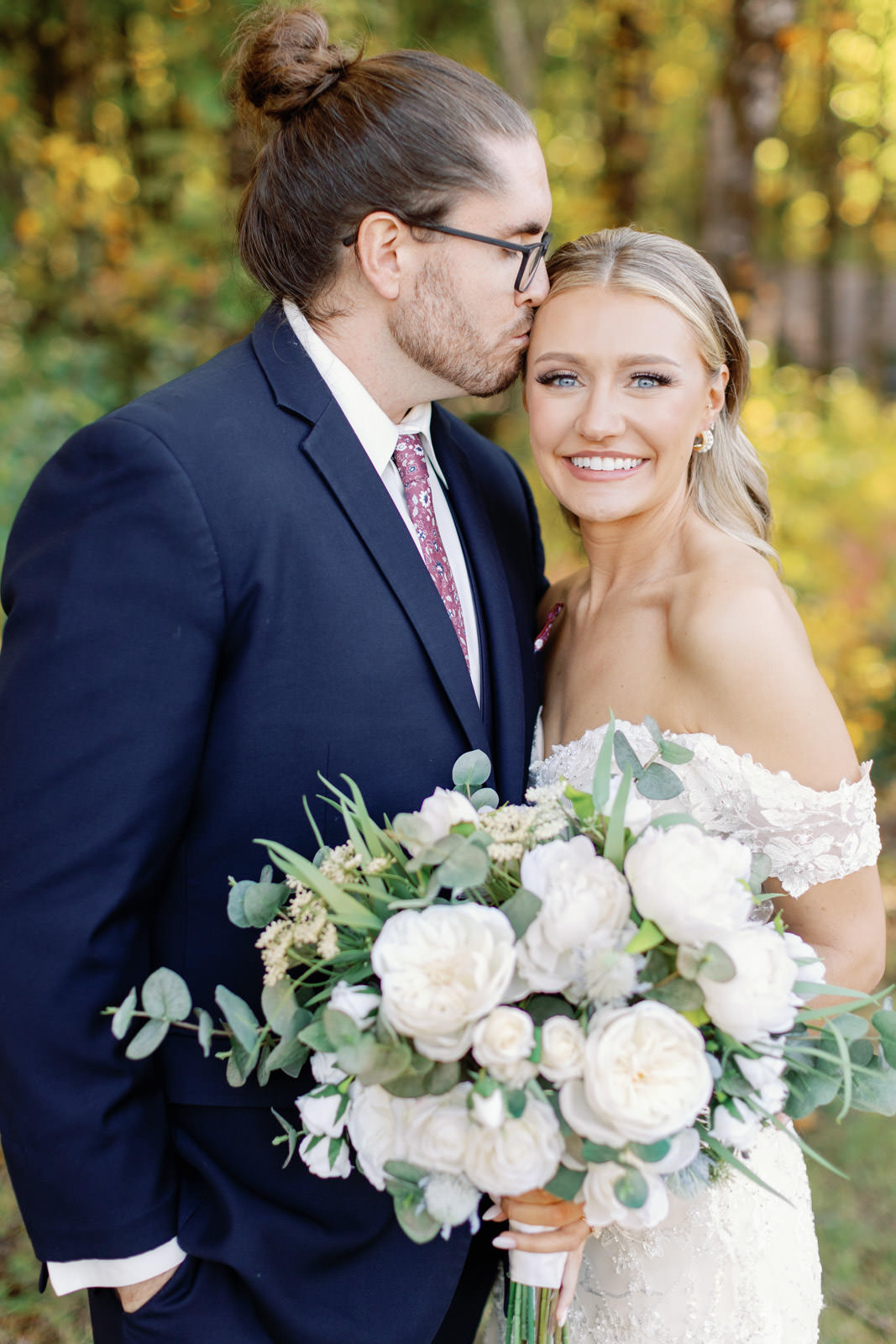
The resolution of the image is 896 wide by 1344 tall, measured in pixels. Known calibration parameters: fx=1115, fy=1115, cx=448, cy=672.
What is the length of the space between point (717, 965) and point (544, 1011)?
0.25 m

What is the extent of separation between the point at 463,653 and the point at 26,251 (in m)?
8.83

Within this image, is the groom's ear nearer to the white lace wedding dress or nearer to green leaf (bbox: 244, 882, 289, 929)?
the white lace wedding dress

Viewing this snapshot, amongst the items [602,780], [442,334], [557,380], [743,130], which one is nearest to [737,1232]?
[602,780]

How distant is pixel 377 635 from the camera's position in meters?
2.03

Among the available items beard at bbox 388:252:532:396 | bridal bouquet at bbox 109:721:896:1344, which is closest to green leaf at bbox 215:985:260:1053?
bridal bouquet at bbox 109:721:896:1344

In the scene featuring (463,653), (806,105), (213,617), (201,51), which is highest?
(806,105)

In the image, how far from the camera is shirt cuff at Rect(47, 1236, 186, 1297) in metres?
1.89

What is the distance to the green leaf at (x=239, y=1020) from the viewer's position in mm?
1638

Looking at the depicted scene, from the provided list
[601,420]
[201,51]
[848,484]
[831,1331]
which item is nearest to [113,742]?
[601,420]

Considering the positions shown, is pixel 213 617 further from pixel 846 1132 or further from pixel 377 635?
pixel 846 1132

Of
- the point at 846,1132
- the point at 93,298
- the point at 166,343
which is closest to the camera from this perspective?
the point at 846,1132

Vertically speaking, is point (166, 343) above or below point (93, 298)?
below

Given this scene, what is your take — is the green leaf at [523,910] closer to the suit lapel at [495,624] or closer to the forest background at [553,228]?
the suit lapel at [495,624]

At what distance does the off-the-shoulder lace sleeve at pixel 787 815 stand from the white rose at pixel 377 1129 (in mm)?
938
